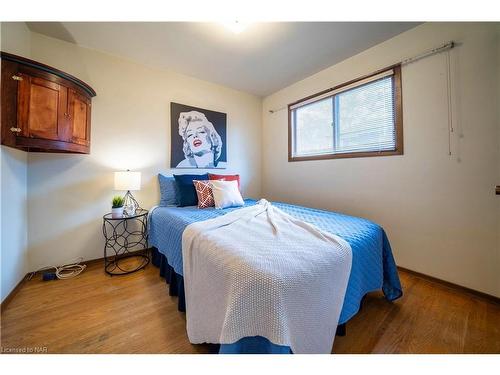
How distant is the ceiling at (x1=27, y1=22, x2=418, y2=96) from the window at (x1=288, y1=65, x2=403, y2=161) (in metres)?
0.41

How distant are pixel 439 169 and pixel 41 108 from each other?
3.49 m

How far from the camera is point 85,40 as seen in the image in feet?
6.73

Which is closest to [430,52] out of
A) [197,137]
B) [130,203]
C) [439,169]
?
[439,169]

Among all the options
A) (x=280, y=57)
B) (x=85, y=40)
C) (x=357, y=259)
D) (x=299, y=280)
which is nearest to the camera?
(x=299, y=280)

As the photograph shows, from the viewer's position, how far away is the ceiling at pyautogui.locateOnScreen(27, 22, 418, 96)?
1.87 meters

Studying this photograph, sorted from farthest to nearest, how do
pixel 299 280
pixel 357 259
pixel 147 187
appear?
pixel 147 187 < pixel 357 259 < pixel 299 280

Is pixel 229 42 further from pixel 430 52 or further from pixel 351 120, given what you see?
pixel 430 52

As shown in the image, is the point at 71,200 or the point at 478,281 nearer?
the point at 478,281

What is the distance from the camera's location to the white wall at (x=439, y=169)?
1.59 m

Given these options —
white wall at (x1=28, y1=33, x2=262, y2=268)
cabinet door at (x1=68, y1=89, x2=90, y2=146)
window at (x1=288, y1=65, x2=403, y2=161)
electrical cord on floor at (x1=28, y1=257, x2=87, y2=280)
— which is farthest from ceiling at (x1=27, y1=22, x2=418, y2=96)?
electrical cord on floor at (x1=28, y1=257, x2=87, y2=280)

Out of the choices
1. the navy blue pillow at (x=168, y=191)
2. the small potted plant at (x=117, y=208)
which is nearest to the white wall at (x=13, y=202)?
the small potted plant at (x=117, y=208)

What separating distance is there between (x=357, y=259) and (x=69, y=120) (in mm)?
2569
